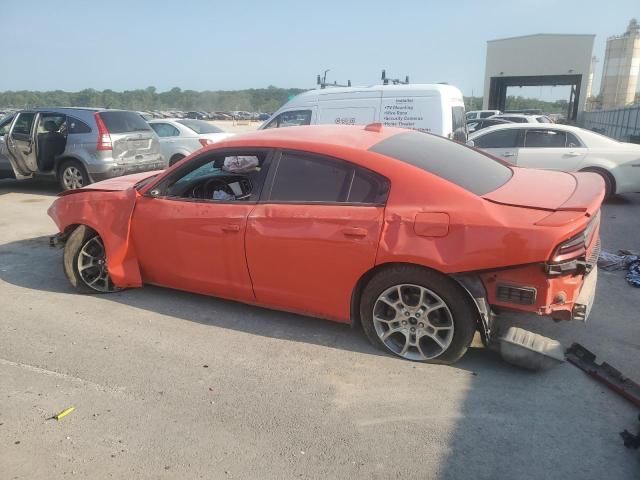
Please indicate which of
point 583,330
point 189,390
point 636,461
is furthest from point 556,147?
point 189,390

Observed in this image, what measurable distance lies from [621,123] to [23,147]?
26.9m

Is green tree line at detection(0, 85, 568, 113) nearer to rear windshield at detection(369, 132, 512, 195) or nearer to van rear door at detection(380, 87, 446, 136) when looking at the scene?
van rear door at detection(380, 87, 446, 136)

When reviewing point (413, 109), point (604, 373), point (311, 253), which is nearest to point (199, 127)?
point (413, 109)

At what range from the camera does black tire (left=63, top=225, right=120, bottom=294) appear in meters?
4.71

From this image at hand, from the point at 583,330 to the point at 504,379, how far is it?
1110mm

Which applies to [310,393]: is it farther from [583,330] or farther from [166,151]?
[166,151]

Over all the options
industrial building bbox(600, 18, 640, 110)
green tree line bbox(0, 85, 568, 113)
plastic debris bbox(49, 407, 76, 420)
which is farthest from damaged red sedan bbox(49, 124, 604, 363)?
green tree line bbox(0, 85, 568, 113)

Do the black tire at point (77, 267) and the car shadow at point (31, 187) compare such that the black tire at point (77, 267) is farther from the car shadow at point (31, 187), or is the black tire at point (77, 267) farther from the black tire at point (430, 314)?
the car shadow at point (31, 187)

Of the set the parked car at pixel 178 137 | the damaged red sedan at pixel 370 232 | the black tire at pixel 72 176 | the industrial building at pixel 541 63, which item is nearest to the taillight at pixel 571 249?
the damaged red sedan at pixel 370 232

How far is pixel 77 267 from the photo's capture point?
15.6ft

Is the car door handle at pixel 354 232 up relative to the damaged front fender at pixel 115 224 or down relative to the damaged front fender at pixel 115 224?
up

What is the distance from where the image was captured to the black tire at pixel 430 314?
10.8 feet

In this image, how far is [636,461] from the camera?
2566 millimetres

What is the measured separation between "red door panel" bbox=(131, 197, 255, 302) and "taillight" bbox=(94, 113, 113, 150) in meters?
5.38
